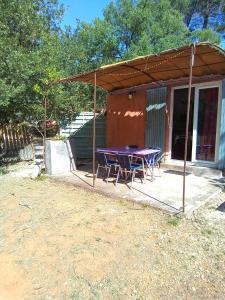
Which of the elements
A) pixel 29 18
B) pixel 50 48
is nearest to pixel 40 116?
pixel 50 48

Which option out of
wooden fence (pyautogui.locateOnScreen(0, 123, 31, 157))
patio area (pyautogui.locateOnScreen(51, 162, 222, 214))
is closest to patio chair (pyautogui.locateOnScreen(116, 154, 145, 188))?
patio area (pyautogui.locateOnScreen(51, 162, 222, 214))

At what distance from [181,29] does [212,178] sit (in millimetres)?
9263

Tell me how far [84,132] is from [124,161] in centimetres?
481

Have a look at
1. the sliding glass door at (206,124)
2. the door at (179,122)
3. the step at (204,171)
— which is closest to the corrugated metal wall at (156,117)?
the door at (179,122)

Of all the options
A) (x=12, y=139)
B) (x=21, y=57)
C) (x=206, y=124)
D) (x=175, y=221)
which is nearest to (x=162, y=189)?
(x=175, y=221)

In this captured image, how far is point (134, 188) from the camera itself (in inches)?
221

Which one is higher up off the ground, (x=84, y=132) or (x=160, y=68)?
(x=160, y=68)

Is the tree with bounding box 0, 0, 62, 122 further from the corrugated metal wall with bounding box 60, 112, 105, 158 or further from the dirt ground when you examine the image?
the dirt ground

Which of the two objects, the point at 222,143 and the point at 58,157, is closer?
the point at 222,143

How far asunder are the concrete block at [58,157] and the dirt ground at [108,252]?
7.38 feet

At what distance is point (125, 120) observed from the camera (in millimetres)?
8953

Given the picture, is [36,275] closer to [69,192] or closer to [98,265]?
[98,265]

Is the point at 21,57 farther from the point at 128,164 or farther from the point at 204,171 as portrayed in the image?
the point at 204,171

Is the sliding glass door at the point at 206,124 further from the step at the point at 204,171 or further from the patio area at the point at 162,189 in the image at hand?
the patio area at the point at 162,189
